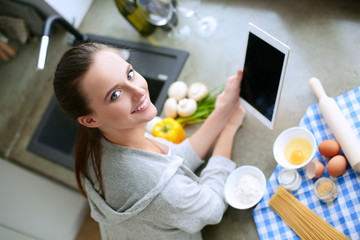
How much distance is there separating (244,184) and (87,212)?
2.62 ft

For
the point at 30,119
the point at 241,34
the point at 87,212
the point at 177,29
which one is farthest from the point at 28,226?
the point at 241,34

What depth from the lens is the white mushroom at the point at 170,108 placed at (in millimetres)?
1348

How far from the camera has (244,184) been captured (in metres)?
1.08

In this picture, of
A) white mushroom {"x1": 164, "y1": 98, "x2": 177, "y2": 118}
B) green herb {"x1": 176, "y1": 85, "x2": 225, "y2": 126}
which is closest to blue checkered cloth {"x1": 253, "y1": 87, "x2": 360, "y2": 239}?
green herb {"x1": 176, "y1": 85, "x2": 225, "y2": 126}

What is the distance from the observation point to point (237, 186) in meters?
1.10

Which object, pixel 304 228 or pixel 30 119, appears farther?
pixel 30 119

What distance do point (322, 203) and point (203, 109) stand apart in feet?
1.97

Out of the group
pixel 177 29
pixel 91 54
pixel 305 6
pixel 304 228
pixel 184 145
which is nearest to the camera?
pixel 91 54

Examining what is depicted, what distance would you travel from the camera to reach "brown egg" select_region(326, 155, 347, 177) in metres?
0.93

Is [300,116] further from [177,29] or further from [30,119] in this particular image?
[30,119]

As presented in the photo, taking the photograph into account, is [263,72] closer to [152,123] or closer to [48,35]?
[152,123]

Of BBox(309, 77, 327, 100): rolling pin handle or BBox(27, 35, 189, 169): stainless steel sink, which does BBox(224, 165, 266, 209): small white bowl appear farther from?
BBox(27, 35, 189, 169): stainless steel sink

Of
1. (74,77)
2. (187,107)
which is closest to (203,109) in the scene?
(187,107)

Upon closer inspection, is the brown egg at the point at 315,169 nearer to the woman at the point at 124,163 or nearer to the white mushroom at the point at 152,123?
the woman at the point at 124,163
